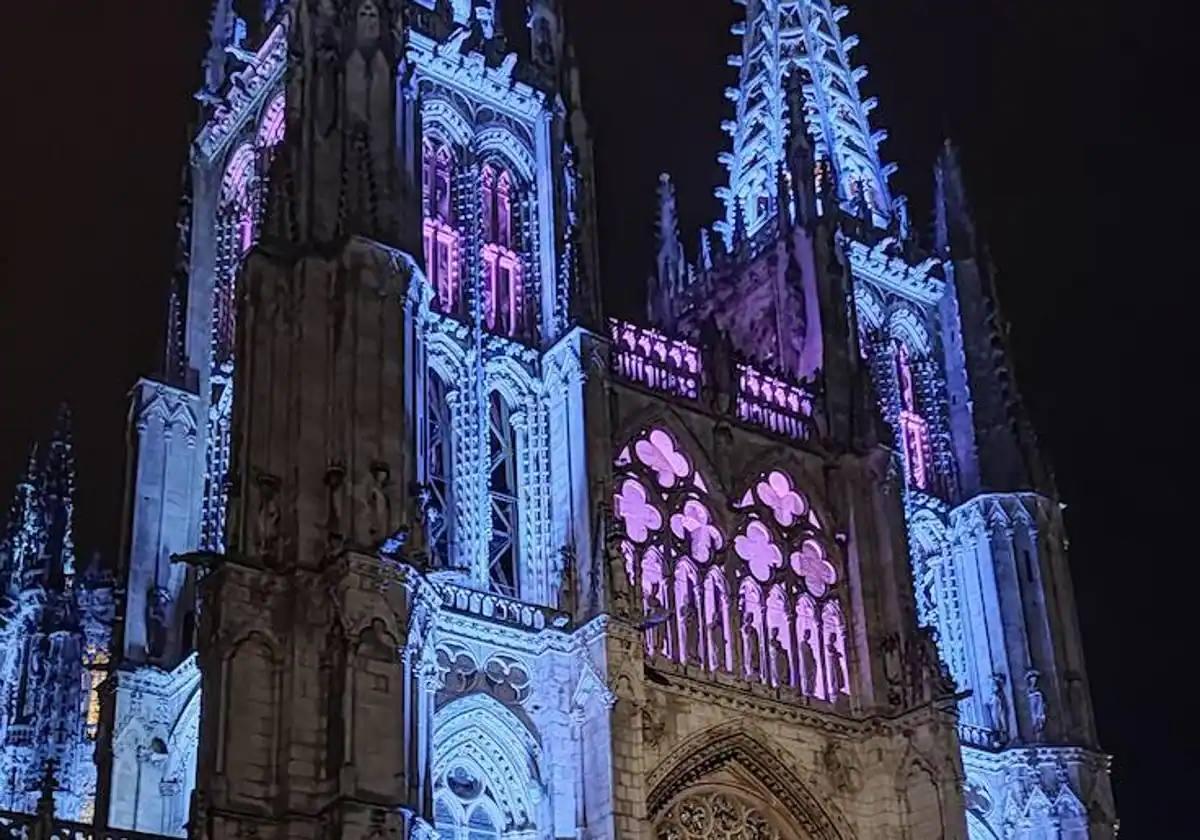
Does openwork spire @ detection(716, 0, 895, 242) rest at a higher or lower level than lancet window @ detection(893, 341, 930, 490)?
higher

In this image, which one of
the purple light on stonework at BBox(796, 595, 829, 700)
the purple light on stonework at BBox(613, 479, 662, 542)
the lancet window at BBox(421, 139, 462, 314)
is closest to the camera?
the purple light on stonework at BBox(613, 479, 662, 542)

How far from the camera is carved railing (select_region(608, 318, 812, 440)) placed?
36.5m

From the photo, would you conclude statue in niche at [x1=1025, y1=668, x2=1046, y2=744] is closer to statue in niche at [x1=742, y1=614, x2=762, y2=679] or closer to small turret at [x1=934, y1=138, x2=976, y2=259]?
statue in niche at [x1=742, y1=614, x2=762, y2=679]

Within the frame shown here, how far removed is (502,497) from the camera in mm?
33875

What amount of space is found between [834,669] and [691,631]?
3556 mm

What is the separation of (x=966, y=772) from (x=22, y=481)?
25385 millimetres

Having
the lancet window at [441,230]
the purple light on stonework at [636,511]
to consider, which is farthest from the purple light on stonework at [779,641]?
the lancet window at [441,230]

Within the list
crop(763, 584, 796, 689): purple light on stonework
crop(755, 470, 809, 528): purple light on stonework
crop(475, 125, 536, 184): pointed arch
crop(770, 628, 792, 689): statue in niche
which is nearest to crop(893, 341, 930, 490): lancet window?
crop(755, 470, 809, 528): purple light on stonework

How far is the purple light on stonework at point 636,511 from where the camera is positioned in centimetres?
3422

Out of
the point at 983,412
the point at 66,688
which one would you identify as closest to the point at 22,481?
the point at 66,688

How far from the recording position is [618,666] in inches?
1206

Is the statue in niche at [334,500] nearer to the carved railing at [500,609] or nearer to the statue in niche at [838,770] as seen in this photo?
the carved railing at [500,609]

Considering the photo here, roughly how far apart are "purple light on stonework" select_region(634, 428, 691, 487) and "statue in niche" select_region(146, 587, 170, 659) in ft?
30.2

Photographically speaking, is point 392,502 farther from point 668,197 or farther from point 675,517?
point 668,197
